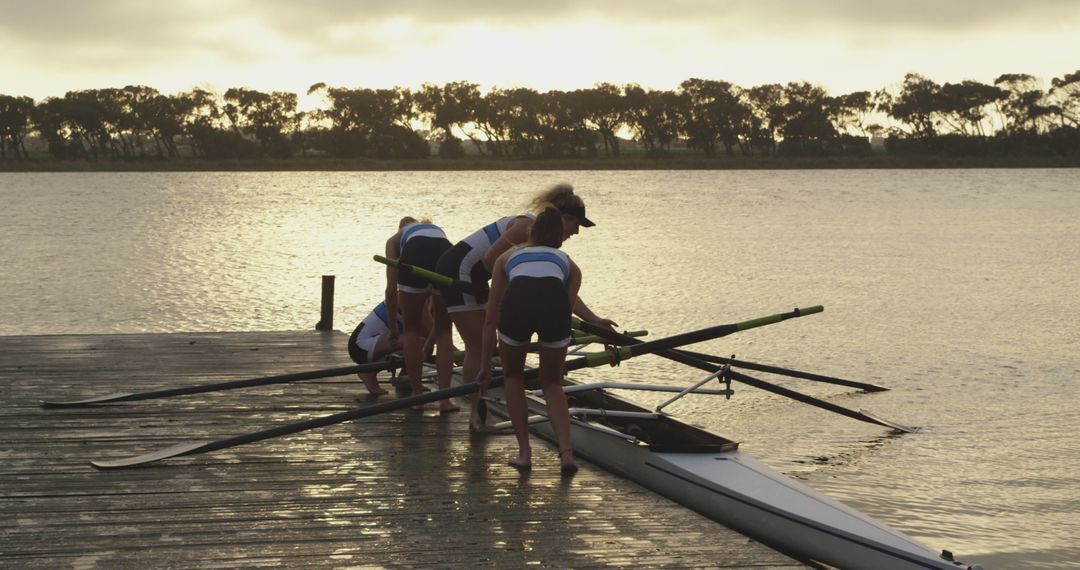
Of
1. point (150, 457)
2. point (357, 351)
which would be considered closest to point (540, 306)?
point (150, 457)

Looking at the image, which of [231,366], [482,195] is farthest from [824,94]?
[231,366]

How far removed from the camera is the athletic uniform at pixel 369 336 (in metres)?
9.93

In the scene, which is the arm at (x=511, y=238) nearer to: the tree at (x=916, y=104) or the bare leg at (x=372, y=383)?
the bare leg at (x=372, y=383)

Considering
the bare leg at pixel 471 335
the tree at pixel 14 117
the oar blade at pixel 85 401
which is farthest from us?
the tree at pixel 14 117

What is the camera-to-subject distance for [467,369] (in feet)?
27.5

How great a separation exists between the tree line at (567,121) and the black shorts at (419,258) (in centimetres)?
11879

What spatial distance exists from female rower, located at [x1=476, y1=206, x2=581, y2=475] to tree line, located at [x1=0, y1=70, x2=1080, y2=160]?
120 metres

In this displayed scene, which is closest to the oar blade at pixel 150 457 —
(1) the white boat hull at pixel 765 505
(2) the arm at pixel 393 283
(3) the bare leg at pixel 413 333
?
(3) the bare leg at pixel 413 333

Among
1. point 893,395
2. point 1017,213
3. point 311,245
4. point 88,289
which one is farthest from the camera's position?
point 1017,213

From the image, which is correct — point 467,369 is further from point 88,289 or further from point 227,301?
point 88,289

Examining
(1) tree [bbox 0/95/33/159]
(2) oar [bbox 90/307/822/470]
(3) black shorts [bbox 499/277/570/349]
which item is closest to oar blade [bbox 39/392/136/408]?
(2) oar [bbox 90/307/822/470]

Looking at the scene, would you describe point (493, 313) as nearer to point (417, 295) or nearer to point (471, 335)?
point (471, 335)

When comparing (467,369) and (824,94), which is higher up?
(824,94)

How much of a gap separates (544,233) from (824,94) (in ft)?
421
